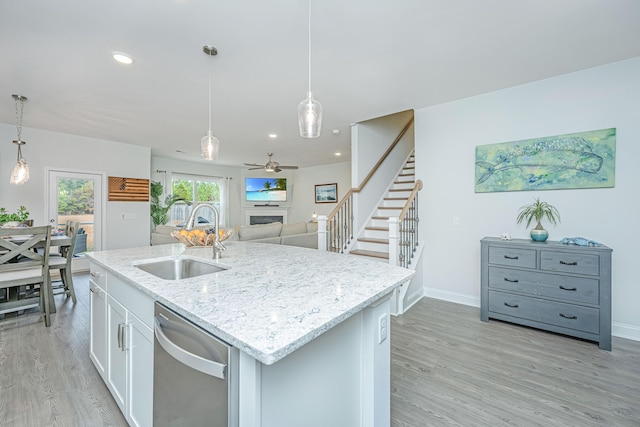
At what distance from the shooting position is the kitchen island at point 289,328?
0.80 m

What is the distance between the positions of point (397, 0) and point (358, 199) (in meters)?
2.88

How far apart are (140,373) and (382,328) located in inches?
47.2

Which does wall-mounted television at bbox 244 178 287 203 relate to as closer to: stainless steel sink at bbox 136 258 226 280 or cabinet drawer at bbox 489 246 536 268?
cabinet drawer at bbox 489 246 536 268

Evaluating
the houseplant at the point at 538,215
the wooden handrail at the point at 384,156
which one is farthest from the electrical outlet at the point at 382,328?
the wooden handrail at the point at 384,156

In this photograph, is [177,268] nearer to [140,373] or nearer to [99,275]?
[99,275]

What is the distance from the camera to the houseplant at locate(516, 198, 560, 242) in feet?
9.26

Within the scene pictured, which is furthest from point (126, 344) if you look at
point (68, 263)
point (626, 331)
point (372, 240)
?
point (626, 331)

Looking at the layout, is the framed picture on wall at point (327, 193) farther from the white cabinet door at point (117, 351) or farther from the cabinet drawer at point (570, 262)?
the white cabinet door at point (117, 351)

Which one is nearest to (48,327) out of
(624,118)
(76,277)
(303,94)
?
(76,277)

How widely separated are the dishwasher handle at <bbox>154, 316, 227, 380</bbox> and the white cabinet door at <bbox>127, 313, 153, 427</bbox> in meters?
0.19

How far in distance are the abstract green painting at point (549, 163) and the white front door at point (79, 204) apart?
6.58 meters

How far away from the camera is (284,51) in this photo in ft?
7.77

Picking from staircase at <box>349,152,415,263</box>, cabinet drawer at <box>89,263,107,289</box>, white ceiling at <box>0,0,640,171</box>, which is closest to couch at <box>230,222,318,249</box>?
staircase at <box>349,152,415,263</box>

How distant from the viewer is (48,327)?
9.34ft
